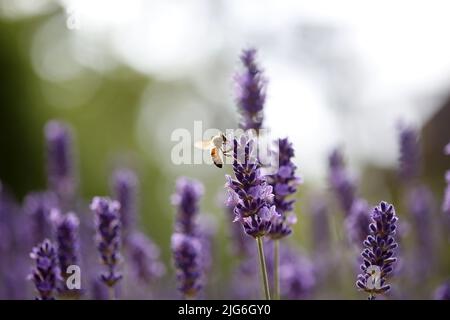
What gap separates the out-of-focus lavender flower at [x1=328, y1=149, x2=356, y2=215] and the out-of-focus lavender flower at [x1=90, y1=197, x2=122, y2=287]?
203 cm

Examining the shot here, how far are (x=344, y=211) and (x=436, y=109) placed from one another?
8.46m

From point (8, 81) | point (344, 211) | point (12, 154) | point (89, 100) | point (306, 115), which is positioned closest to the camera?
point (344, 211)

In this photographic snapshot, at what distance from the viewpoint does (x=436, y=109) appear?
42.0 feet

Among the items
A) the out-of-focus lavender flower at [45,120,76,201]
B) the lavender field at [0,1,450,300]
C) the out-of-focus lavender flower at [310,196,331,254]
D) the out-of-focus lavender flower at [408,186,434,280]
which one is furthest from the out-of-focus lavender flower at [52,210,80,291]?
the out-of-focus lavender flower at [310,196,331,254]

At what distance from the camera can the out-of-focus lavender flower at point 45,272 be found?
9.83 ft

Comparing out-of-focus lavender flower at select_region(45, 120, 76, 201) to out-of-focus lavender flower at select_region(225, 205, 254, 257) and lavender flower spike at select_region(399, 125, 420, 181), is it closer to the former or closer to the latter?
out-of-focus lavender flower at select_region(225, 205, 254, 257)

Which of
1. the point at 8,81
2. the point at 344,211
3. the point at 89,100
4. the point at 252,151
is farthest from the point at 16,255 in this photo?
the point at 89,100

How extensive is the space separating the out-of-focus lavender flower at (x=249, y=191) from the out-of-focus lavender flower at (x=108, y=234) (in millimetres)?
771

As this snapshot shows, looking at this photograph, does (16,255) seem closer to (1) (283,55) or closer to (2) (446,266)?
(2) (446,266)

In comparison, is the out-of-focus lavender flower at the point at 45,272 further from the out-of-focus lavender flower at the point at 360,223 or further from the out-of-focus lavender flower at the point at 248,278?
the out-of-focus lavender flower at the point at 248,278

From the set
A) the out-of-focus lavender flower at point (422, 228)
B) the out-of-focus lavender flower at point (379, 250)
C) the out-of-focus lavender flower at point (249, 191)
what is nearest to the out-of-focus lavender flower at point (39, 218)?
the out-of-focus lavender flower at point (249, 191)

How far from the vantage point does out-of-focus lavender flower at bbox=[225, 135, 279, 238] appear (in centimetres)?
274

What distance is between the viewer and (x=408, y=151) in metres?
5.09

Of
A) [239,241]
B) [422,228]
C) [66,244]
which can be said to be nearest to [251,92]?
[66,244]
